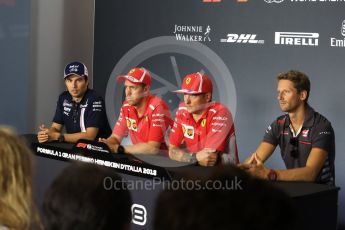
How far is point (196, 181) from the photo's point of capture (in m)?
1.03

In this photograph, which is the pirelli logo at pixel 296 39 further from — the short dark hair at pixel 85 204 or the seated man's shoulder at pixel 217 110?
the short dark hair at pixel 85 204

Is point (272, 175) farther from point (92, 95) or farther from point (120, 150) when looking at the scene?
point (92, 95)

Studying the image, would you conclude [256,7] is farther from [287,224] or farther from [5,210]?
[287,224]

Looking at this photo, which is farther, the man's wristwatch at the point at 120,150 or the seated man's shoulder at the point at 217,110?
the seated man's shoulder at the point at 217,110

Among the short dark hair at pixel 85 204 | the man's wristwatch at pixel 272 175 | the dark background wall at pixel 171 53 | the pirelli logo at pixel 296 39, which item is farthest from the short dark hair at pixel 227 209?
the pirelli logo at pixel 296 39

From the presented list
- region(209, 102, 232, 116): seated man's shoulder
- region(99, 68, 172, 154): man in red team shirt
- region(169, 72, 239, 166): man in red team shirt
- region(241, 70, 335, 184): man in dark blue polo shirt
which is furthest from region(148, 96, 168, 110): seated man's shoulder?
region(241, 70, 335, 184): man in dark blue polo shirt

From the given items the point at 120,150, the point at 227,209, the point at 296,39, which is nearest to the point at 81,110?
the point at 120,150

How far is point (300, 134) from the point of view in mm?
3029

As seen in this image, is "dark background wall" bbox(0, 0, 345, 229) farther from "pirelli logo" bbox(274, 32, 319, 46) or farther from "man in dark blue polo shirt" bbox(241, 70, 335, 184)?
"man in dark blue polo shirt" bbox(241, 70, 335, 184)

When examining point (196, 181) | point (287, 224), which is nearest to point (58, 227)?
point (196, 181)

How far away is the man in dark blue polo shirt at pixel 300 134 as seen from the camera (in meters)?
2.87

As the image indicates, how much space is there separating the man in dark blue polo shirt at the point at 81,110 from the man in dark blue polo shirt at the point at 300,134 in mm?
1204

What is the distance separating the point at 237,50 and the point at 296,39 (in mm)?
471

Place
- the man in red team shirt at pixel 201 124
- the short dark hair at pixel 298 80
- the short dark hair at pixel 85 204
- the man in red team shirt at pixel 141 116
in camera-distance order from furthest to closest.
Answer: the man in red team shirt at pixel 141 116, the man in red team shirt at pixel 201 124, the short dark hair at pixel 298 80, the short dark hair at pixel 85 204
